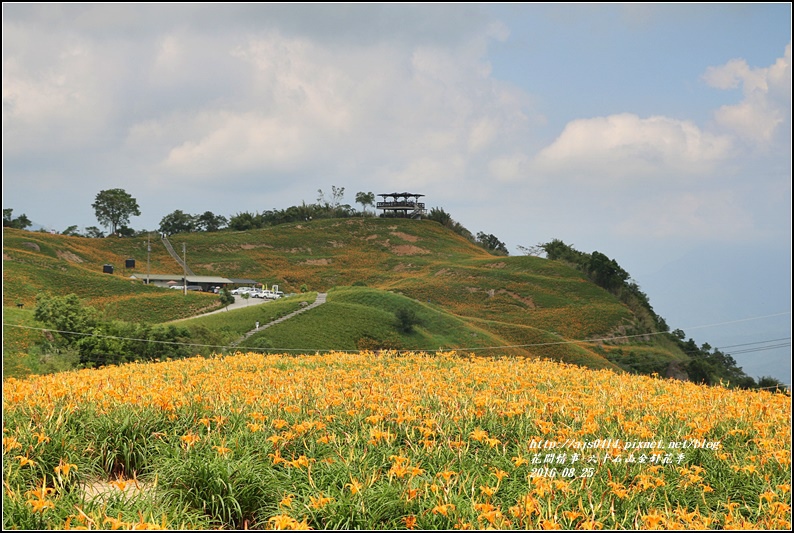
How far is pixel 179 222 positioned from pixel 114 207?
6768 mm

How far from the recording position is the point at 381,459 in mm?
4926

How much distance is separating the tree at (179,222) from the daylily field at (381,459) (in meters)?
61.4

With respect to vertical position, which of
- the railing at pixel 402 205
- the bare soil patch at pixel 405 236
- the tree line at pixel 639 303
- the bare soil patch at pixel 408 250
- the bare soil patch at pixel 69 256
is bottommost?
the tree line at pixel 639 303

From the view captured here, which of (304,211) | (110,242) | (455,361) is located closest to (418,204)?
(304,211)

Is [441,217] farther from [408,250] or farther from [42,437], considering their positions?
[42,437]

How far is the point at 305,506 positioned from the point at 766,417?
18.5ft

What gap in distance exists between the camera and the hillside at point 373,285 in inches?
1151

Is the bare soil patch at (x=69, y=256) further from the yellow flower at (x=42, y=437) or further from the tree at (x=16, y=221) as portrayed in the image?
the yellow flower at (x=42, y=437)

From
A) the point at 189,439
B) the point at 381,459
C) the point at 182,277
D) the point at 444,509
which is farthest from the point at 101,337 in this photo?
the point at 182,277

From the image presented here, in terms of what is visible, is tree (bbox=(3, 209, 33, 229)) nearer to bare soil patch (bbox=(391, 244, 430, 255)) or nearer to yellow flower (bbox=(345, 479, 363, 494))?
bare soil patch (bbox=(391, 244, 430, 255))

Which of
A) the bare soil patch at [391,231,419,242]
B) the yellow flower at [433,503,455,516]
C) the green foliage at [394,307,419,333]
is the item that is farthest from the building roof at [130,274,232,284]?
the yellow flower at [433,503,455,516]

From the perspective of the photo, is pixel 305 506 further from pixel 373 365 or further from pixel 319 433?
pixel 373 365

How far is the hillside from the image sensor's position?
29.2 m

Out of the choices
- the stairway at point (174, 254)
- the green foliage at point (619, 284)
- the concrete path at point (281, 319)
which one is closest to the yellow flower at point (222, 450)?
the concrete path at point (281, 319)
